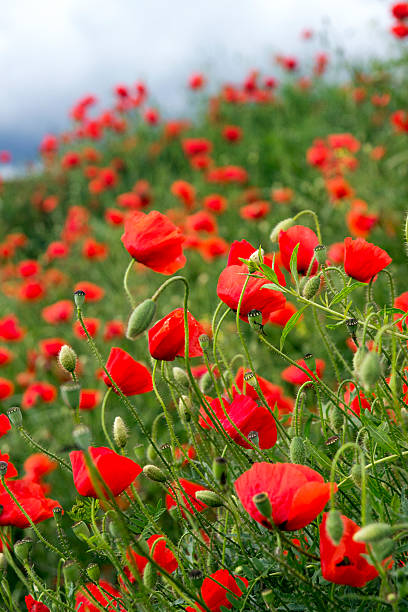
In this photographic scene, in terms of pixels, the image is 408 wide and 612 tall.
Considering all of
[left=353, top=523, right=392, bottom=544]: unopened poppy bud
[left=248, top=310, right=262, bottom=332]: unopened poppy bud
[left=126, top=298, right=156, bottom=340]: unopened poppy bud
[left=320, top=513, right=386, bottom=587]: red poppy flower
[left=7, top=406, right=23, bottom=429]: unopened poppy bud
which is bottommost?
[left=320, top=513, right=386, bottom=587]: red poppy flower

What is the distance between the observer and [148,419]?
2822 millimetres

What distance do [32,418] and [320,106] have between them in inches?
249

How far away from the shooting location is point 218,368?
1138 mm

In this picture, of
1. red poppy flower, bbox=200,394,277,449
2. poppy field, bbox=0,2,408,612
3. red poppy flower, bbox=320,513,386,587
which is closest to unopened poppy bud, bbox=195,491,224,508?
poppy field, bbox=0,2,408,612

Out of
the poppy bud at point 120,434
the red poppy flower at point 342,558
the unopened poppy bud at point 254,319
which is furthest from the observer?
the poppy bud at point 120,434

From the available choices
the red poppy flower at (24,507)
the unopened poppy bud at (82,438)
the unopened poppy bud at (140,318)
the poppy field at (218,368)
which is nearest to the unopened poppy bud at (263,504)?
the poppy field at (218,368)

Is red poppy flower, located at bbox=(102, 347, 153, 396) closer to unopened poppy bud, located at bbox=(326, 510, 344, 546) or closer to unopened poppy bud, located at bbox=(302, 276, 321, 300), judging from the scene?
unopened poppy bud, located at bbox=(302, 276, 321, 300)

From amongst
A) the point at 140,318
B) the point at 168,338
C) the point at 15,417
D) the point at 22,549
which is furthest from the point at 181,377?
the point at 22,549

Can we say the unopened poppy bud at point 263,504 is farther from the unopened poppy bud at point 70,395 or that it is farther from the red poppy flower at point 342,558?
the unopened poppy bud at point 70,395

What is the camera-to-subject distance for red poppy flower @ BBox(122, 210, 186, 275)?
1.15 metres

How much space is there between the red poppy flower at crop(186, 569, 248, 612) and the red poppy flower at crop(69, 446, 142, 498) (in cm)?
20

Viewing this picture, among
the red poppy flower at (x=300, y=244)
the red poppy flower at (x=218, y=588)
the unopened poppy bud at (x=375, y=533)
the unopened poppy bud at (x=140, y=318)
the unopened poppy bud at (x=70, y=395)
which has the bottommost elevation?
the red poppy flower at (x=218, y=588)

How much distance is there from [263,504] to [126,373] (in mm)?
490

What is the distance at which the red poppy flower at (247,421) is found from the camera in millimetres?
1025
